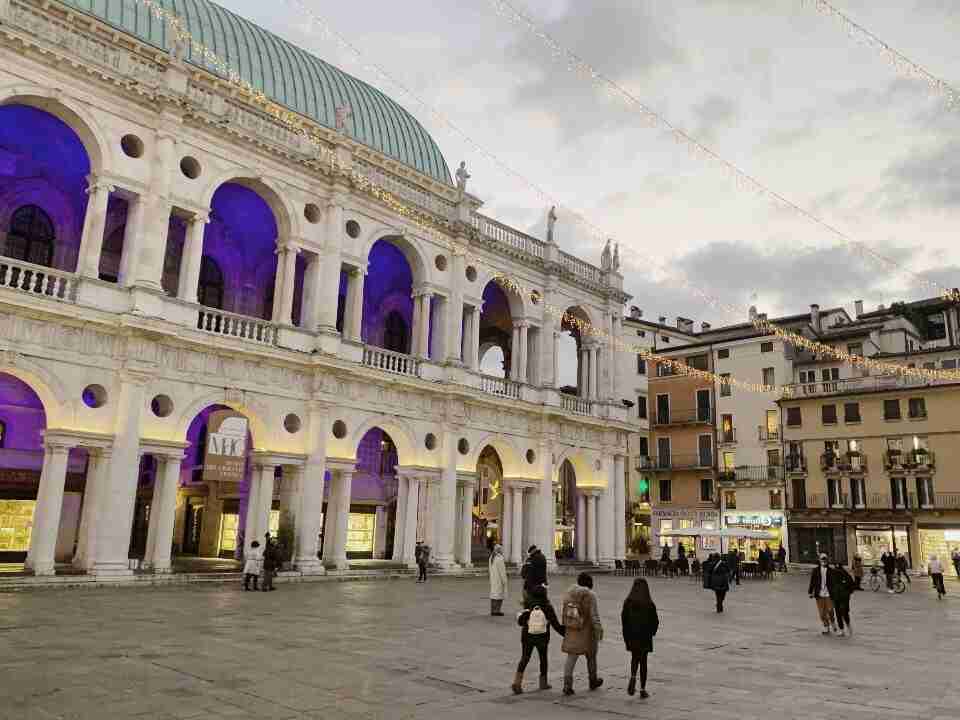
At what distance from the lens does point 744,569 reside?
3456cm

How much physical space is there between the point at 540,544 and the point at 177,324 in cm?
1768

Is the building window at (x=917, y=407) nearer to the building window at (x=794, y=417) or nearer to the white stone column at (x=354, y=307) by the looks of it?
the building window at (x=794, y=417)

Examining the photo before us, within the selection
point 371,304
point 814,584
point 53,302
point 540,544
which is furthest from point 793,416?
point 53,302

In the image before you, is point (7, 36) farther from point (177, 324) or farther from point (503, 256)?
point (503, 256)

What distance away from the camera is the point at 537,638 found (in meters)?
8.48

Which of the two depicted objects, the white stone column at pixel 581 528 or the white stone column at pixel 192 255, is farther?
the white stone column at pixel 581 528

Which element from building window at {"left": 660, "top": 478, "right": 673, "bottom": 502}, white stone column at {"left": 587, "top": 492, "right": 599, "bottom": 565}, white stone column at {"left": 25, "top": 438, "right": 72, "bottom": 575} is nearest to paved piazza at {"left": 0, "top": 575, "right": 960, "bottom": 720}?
white stone column at {"left": 25, "top": 438, "right": 72, "bottom": 575}

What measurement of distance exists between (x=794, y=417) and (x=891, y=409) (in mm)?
5408

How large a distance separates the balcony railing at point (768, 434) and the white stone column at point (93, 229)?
3959cm

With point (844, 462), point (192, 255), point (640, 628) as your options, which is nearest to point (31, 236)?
point (192, 255)

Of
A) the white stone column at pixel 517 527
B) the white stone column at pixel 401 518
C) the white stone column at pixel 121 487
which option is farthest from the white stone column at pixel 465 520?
the white stone column at pixel 121 487

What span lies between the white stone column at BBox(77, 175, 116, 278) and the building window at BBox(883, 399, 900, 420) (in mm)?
40923

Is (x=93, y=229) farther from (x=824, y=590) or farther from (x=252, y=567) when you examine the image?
(x=824, y=590)

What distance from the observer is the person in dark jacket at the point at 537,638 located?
8461 mm
